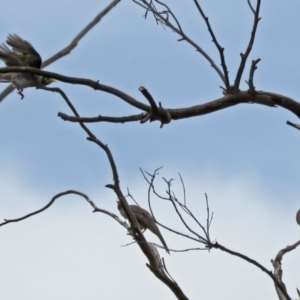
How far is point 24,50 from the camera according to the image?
25.5ft

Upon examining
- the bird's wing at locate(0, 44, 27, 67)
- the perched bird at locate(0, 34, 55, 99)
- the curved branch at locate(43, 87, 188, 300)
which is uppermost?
the perched bird at locate(0, 34, 55, 99)

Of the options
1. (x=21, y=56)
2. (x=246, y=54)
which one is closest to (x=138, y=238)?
(x=246, y=54)

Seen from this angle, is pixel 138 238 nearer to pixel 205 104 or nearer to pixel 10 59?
pixel 205 104

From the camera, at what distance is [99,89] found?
2.79 metres

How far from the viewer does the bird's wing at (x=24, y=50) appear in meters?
7.67

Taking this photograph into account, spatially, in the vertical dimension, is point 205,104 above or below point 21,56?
below

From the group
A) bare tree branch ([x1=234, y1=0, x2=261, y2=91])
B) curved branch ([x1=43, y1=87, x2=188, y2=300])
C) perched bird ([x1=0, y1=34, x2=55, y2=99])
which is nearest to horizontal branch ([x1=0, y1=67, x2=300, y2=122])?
bare tree branch ([x1=234, y1=0, x2=261, y2=91])

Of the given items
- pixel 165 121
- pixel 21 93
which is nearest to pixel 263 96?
pixel 165 121

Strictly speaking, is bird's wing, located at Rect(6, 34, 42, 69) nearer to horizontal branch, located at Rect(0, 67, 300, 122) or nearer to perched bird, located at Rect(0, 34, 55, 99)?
perched bird, located at Rect(0, 34, 55, 99)

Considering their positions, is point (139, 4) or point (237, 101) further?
point (139, 4)

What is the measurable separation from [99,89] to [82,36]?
79cm

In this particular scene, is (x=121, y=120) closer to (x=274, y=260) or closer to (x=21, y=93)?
(x=274, y=260)

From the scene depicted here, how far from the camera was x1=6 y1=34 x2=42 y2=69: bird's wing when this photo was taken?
7.67 m

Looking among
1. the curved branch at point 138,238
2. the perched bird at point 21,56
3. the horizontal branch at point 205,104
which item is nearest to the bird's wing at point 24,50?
the perched bird at point 21,56
